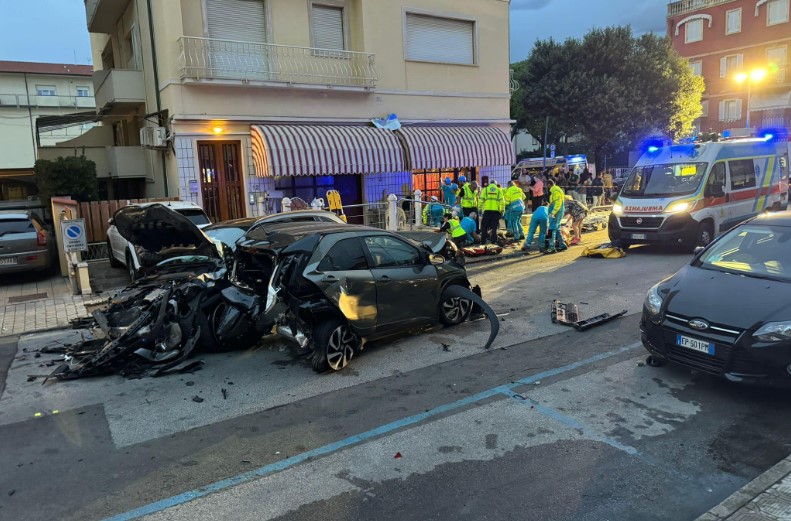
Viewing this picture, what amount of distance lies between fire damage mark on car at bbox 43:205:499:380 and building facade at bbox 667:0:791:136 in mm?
39521

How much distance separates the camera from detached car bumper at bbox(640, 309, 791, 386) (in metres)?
4.48

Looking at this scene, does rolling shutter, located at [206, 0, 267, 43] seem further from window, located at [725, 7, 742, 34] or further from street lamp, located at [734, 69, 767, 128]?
window, located at [725, 7, 742, 34]

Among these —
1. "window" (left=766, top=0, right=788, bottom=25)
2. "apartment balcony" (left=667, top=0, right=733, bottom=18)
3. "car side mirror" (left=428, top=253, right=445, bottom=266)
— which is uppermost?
"apartment balcony" (left=667, top=0, right=733, bottom=18)

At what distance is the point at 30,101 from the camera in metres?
45.7

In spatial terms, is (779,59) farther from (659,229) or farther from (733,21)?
(659,229)

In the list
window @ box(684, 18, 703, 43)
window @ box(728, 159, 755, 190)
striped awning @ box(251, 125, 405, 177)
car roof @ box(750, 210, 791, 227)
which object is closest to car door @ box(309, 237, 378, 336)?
car roof @ box(750, 210, 791, 227)

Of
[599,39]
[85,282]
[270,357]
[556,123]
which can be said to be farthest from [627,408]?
[556,123]

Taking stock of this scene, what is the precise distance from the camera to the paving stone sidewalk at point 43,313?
850 cm

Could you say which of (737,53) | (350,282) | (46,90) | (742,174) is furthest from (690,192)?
(46,90)

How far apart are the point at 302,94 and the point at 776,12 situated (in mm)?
40261

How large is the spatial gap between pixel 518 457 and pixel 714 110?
162ft

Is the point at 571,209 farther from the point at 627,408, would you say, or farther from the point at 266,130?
the point at 627,408

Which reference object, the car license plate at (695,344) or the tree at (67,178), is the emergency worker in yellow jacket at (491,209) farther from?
the tree at (67,178)

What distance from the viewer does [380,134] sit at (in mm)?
16469
